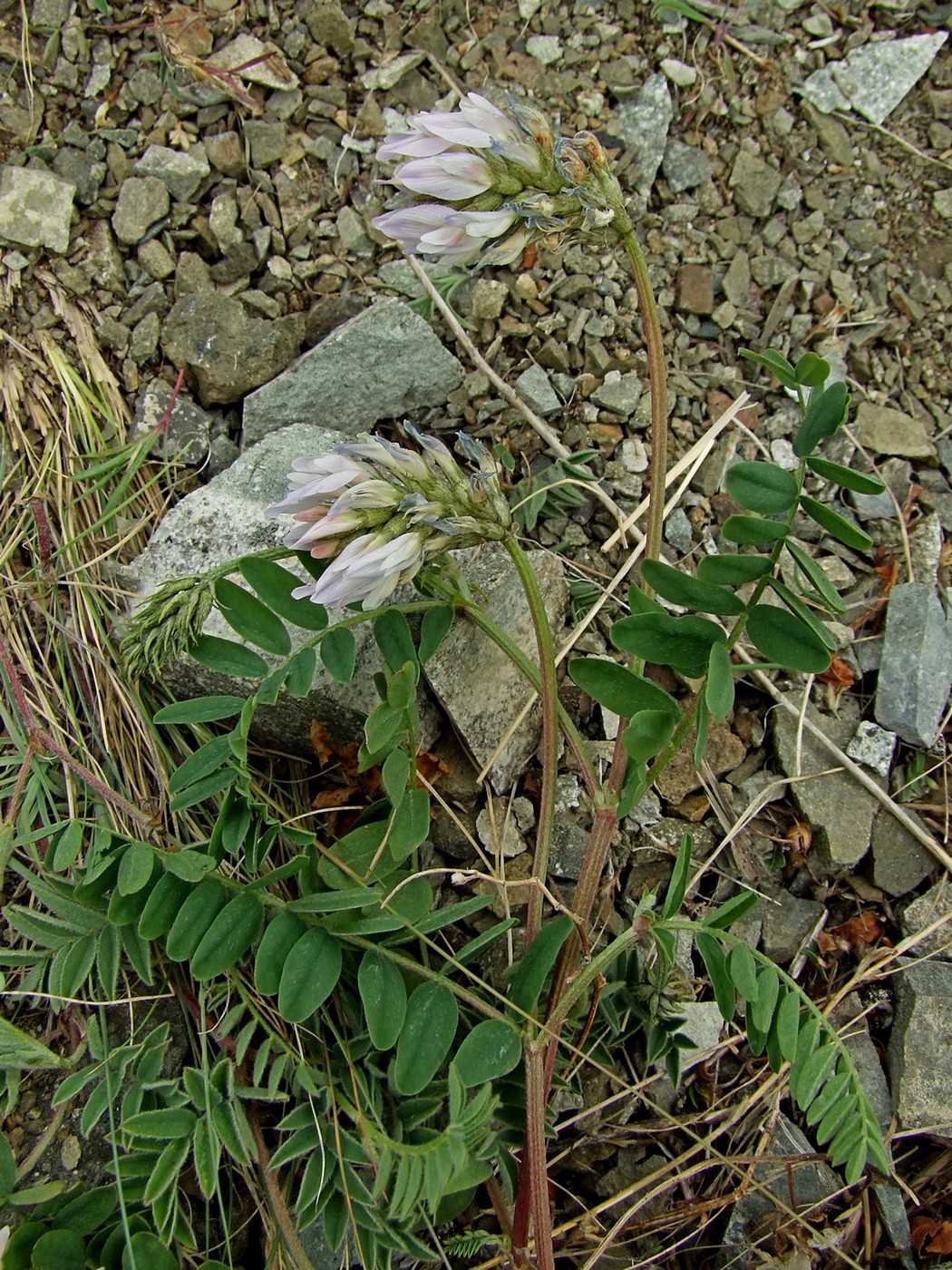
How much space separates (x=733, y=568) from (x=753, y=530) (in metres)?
0.10

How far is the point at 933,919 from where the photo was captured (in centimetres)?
261

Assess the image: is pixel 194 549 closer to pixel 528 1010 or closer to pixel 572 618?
pixel 572 618

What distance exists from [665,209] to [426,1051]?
7.75 ft

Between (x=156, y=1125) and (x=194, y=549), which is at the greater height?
(x=194, y=549)

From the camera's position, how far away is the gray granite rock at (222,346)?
2.90 meters

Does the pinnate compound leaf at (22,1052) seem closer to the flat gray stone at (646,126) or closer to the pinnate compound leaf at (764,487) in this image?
the pinnate compound leaf at (764,487)

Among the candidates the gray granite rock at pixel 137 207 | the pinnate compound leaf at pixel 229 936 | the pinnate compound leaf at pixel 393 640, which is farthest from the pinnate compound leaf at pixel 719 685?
the gray granite rock at pixel 137 207

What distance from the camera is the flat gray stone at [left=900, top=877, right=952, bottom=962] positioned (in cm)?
260

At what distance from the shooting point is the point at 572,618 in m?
2.80

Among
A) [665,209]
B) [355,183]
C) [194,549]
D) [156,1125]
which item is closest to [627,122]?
[665,209]

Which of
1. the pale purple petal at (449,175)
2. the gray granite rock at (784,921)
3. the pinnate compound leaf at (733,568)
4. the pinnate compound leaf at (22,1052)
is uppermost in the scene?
the pale purple petal at (449,175)

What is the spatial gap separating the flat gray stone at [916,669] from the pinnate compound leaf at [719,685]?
90 centimetres

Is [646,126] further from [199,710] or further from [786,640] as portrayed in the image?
[199,710]

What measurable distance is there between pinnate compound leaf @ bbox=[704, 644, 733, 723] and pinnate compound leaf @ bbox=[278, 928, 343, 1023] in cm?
90
